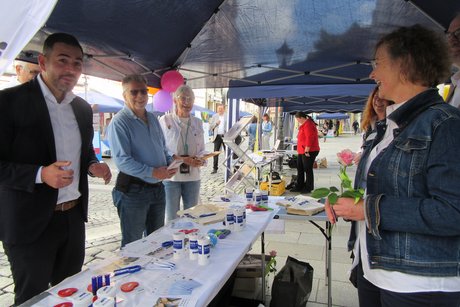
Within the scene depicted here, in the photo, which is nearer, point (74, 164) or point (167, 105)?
point (74, 164)

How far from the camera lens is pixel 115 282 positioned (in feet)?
4.22

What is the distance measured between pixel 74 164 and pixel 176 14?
1610 millimetres

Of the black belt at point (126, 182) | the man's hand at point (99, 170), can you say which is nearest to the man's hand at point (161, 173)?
the black belt at point (126, 182)

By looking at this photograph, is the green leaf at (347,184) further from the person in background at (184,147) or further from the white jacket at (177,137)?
the white jacket at (177,137)

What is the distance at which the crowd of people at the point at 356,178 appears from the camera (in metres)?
1.06

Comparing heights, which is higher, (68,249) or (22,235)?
(22,235)

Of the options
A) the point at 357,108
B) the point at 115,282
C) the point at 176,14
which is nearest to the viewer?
the point at 115,282

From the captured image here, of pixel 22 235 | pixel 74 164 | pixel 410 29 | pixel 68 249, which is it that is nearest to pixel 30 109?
pixel 74 164

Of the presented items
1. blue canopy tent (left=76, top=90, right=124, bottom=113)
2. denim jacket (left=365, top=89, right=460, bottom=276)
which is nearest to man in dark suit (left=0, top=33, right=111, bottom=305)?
denim jacket (left=365, top=89, right=460, bottom=276)

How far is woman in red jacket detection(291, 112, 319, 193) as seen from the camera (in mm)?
7020

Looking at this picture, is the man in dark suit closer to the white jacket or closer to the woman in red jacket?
the white jacket

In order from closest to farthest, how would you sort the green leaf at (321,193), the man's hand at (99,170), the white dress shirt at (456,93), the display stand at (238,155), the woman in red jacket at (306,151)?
1. the green leaf at (321,193)
2. the white dress shirt at (456,93)
3. the man's hand at (99,170)
4. the display stand at (238,155)
5. the woman in red jacket at (306,151)

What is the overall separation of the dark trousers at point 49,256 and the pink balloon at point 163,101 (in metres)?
2.01

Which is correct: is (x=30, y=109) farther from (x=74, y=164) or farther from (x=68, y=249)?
(x=68, y=249)
